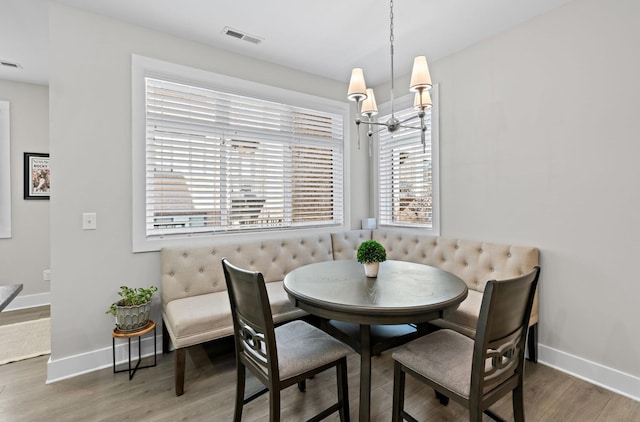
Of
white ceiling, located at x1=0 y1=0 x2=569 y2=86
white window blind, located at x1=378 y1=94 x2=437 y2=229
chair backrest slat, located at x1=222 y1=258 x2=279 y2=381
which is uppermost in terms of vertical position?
white ceiling, located at x1=0 y1=0 x2=569 y2=86

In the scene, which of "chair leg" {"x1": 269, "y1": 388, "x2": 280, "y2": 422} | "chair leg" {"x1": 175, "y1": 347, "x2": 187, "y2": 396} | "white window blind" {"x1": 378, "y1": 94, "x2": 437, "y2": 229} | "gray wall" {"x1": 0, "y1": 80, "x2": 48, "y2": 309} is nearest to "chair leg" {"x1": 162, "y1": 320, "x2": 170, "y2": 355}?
"chair leg" {"x1": 175, "y1": 347, "x2": 187, "y2": 396}

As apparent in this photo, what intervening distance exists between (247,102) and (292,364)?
251cm

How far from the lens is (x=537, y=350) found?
2484 millimetres

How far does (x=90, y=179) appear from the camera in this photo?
7.76ft

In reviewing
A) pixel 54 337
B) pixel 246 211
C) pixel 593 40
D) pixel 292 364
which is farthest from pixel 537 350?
pixel 54 337

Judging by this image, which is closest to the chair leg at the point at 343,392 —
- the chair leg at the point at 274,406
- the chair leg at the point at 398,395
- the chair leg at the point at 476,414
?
the chair leg at the point at 398,395

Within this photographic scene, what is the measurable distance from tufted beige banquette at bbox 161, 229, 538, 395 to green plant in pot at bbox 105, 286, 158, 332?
0.47 feet

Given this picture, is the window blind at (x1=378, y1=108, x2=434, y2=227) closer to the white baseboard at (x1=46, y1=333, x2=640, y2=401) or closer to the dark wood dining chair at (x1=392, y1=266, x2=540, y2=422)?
the white baseboard at (x1=46, y1=333, x2=640, y2=401)

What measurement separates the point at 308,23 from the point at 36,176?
3.83 m

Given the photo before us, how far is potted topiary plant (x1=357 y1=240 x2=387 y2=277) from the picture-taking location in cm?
200

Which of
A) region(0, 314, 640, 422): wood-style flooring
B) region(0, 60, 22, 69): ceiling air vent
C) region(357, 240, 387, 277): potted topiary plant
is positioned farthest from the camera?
region(0, 60, 22, 69): ceiling air vent

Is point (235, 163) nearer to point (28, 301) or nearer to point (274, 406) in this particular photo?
point (274, 406)

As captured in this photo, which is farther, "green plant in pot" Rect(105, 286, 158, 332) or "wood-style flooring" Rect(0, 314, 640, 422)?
"green plant in pot" Rect(105, 286, 158, 332)

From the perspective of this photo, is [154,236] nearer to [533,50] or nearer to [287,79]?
[287,79]
